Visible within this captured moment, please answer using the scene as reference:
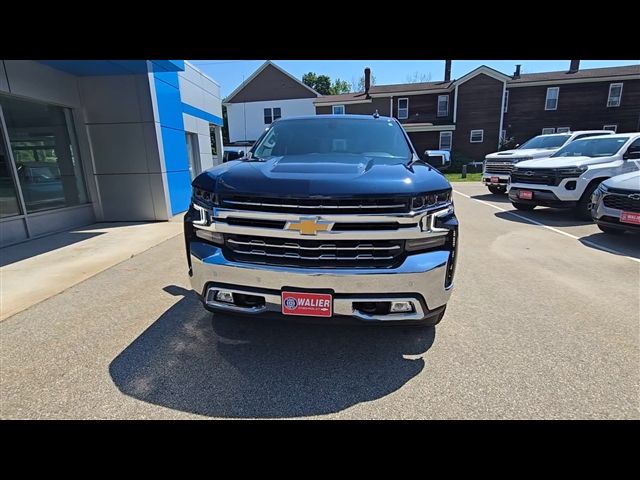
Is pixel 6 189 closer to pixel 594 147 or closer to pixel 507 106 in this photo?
pixel 594 147

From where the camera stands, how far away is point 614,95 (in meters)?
25.0

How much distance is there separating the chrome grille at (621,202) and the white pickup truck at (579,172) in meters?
1.93

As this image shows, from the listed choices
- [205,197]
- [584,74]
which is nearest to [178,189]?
[205,197]

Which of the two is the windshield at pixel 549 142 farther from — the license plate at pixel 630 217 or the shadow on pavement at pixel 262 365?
the shadow on pavement at pixel 262 365

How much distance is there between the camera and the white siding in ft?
100

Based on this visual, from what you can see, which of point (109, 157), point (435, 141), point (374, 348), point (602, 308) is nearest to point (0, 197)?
point (109, 157)

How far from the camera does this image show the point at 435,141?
27.0m

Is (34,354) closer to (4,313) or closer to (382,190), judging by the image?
(4,313)

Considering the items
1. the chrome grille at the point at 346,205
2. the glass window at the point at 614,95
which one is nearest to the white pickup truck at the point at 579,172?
the chrome grille at the point at 346,205

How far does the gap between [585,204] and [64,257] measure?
1045cm

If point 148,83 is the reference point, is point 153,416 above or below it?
below

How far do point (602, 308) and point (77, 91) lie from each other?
1064 cm

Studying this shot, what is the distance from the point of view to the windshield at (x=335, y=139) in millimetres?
3494

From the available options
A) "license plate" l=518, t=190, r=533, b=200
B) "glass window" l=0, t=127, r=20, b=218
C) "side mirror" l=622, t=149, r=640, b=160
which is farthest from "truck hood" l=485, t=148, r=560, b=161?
"glass window" l=0, t=127, r=20, b=218
